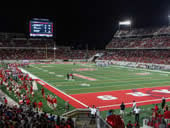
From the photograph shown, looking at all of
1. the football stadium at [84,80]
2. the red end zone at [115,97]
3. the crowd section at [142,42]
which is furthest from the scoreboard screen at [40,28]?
the red end zone at [115,97]

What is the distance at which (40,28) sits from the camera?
49.8 metres

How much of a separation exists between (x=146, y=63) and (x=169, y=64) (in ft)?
15.2

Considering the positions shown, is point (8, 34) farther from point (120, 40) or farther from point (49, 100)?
point (49, 100)

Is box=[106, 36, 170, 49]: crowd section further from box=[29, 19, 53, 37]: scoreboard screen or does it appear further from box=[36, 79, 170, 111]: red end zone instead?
box=[36, 79, 170, 111]: red end zone

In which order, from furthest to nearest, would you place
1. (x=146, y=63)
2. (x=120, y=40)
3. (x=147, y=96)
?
(x=120, y=40) → (x=146, y=63) → (x=147, y=96)

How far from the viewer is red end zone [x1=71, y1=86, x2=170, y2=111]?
44.7 feet

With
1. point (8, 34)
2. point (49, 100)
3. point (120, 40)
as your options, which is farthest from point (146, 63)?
point (8, 34)

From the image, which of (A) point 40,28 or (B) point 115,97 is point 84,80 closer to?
(B) point 115,97

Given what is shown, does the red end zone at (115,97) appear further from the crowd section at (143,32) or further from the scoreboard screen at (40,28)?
the crowd section at (143,32)

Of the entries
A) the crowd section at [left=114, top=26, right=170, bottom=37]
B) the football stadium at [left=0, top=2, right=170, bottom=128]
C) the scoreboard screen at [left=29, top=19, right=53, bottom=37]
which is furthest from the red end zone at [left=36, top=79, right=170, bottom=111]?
the crowd section at [left=114, top=26, right=170, bottom=37]

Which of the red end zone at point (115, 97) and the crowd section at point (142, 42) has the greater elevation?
the crowd section at point (142, 42)

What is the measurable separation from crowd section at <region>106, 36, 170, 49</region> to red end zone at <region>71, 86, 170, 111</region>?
30089 millimetres

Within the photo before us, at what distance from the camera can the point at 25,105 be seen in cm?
1154

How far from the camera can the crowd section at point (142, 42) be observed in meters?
46.3
